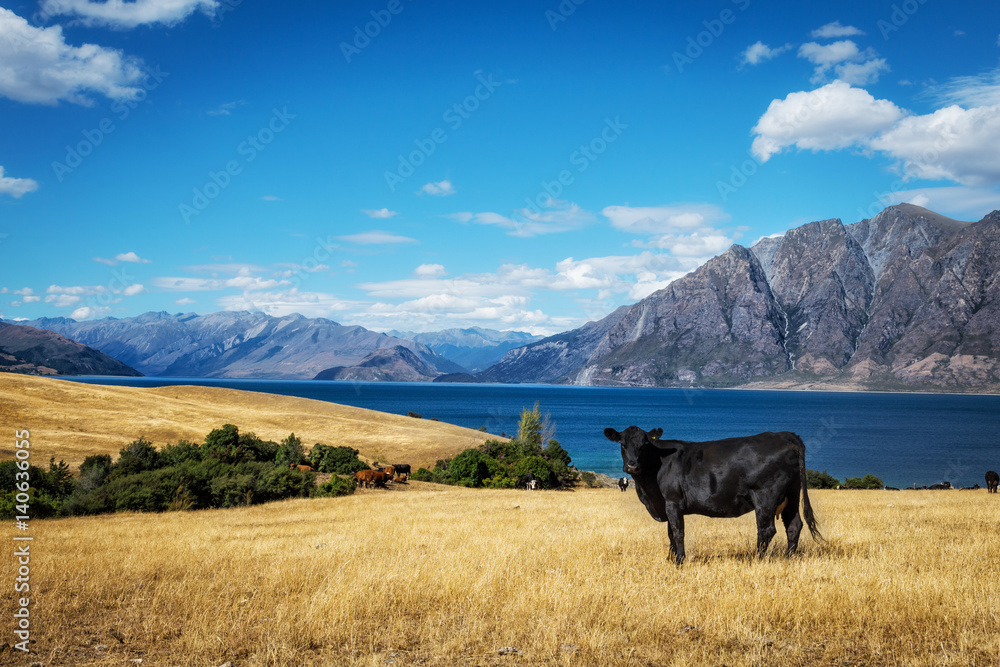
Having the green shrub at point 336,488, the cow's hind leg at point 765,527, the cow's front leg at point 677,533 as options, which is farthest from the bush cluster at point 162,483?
the cow's hind leg at point 765,527

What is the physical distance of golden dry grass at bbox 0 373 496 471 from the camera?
36.7m

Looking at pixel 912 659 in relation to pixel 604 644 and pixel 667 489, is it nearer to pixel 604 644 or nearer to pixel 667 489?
pixel 604 644

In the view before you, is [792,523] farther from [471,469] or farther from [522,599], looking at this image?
[471,469]

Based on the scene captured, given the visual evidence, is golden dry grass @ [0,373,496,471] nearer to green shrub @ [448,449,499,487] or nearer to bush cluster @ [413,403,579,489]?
bush cluster @ [413,403,579,489]

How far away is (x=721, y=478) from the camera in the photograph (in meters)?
9.98

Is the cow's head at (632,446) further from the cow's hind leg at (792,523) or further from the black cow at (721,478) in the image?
the cow's hind leg at (792,523)

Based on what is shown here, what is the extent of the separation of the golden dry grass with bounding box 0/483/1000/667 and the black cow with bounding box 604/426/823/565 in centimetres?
80

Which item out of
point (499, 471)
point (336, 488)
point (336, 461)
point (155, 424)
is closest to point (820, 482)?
point (499, 471)

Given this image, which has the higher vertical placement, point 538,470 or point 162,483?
point 162,483

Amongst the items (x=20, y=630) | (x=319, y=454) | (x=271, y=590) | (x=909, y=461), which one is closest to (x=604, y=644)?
(x=271, y=590)

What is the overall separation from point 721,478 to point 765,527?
Answer: 4.22 ft

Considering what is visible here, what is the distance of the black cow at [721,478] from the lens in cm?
988

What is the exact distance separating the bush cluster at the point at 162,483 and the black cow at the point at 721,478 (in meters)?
20.4

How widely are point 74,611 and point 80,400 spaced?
166ft
